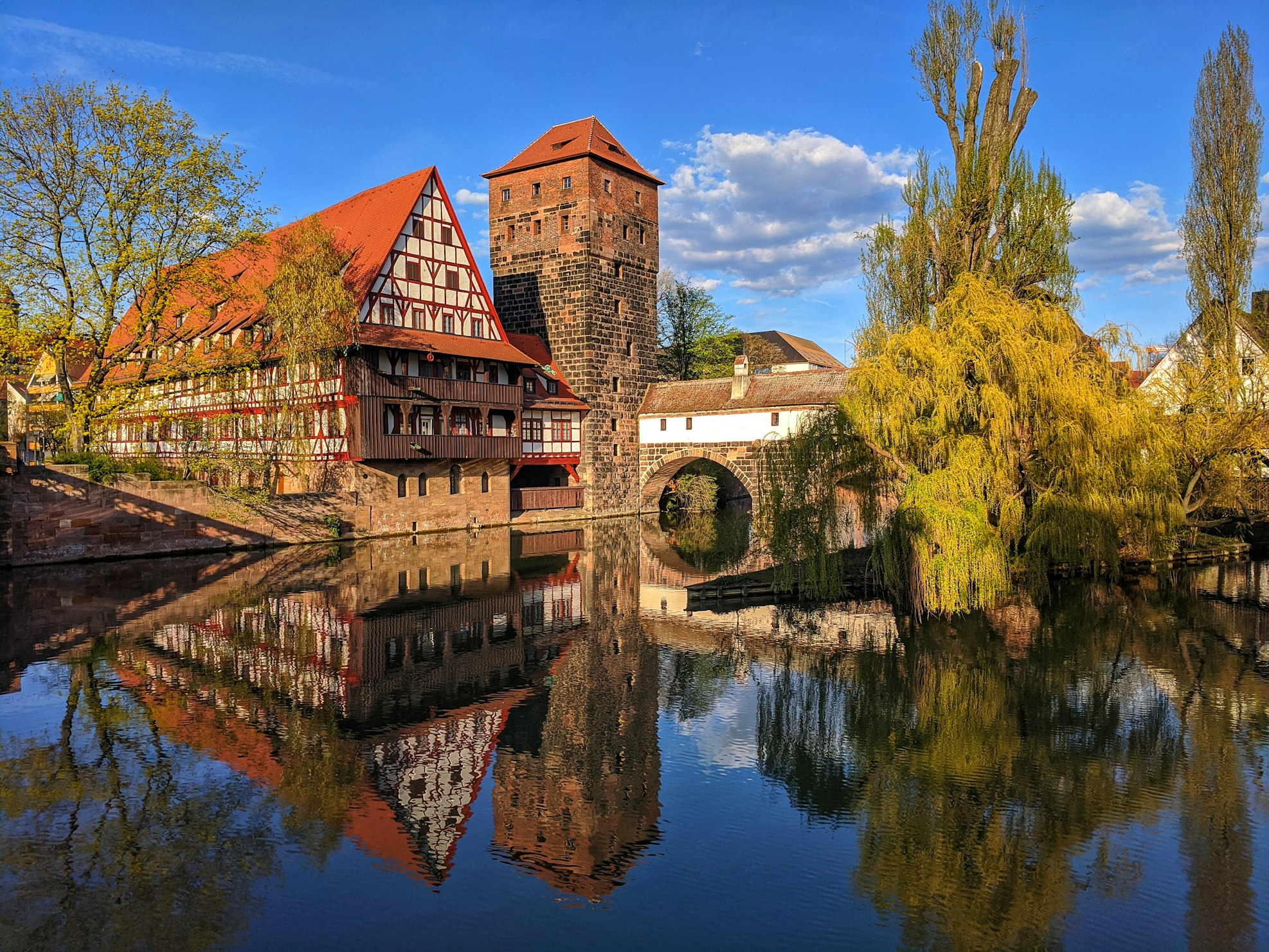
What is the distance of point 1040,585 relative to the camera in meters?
18.5

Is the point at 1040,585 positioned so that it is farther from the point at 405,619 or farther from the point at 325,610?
the point at 325,610

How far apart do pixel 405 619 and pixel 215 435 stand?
18.4 m

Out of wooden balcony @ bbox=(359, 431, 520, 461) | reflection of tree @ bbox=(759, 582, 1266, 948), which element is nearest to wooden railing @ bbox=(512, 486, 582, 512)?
wooden balcony @ bbox=(359, 431, 520, 461)

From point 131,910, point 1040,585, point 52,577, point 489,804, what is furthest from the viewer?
point 52,577

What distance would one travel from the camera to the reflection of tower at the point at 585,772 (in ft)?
24.0

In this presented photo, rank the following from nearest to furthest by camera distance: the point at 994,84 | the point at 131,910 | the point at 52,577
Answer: the point at 131,910 < the point at 52,577 < the point at 994,84

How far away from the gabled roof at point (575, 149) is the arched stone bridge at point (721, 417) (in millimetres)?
10392

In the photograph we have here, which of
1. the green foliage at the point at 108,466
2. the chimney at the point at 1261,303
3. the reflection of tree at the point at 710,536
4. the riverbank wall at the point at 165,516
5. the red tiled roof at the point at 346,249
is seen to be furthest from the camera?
the chimney at the point at 1261,303

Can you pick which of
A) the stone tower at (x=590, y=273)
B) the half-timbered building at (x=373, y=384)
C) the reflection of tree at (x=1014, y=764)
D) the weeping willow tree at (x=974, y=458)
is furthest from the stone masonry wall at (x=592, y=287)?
the reflection of tree at (x=1014, y=764)

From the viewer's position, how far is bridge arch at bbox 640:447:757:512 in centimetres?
3828

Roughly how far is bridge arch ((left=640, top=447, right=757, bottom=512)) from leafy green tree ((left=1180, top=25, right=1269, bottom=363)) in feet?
55.5

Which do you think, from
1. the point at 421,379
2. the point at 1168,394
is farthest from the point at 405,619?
the point at 1168,394

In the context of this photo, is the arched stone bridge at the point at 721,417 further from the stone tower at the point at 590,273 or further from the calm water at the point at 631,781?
the calm water at the point at 631,781

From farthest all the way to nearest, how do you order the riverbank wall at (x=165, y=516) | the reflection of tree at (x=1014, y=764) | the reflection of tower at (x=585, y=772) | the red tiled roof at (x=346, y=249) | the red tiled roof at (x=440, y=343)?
the red tiled roof at (x=440, y=343) < the red tiled roof at (x=346, y=249) < the riverbank wall at (x=165, y=516) < the reflection of tower at (x=585, y=772) < the reflection of tree at (x=1014, y=764)
